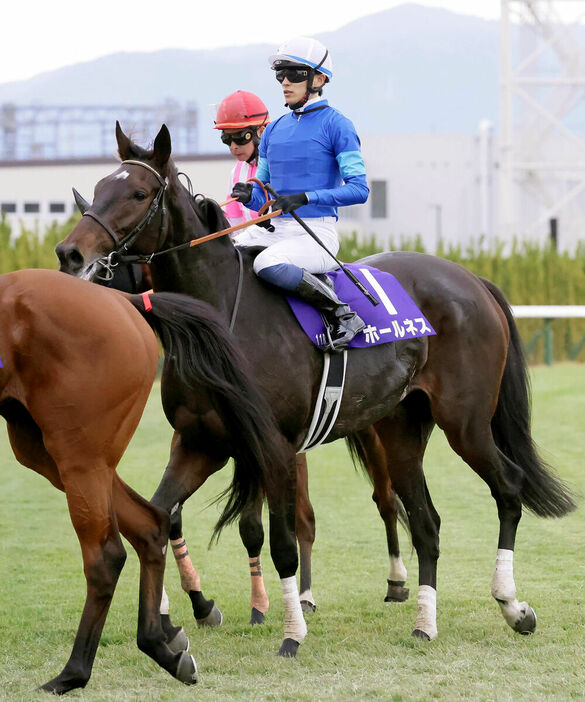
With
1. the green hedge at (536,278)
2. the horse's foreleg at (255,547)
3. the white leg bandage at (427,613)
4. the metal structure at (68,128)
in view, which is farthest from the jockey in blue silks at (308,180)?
the metal structure at (68,128)

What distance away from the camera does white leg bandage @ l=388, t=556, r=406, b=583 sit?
17.0 feet

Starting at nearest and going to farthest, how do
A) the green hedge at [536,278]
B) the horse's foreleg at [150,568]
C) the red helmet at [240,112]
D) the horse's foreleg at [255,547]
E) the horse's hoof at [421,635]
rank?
the horse's foreleg at [150,568] → the horse's hoof at [421,635] → the horse's foreleg at [255,547] → the red helmet at [240,112] → the green hedge at [536,278]

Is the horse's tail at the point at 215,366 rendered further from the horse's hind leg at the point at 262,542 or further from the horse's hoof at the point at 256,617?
the horse's hoof at the point at 256,617

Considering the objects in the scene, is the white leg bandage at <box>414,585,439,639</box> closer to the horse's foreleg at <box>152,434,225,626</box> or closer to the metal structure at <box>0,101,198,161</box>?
the horse's foreleg at <box>152,434,225,626</box>

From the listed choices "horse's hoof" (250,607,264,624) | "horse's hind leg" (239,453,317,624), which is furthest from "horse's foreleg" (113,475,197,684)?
"horse's hoof" (250,607,264,624)

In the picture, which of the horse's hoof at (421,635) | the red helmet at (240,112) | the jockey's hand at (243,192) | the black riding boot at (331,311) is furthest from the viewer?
the red helmet at (240,112)

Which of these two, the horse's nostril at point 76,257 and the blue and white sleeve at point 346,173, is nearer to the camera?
the horse's nostril at point 76,257

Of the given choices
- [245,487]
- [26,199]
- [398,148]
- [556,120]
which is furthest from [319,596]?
[398,148]

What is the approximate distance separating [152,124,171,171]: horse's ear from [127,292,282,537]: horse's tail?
1.72ft

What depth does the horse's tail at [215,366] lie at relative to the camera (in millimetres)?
3824

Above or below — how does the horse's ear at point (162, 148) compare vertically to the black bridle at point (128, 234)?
above

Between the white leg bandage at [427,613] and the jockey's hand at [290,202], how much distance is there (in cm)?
166

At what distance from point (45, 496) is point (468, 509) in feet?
10.1

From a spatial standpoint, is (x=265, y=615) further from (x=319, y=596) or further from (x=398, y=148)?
(x=398, y=148)
